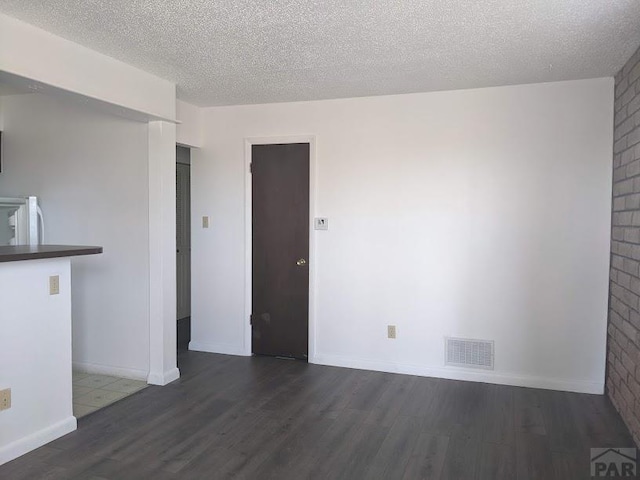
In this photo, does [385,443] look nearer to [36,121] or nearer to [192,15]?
[192,15]

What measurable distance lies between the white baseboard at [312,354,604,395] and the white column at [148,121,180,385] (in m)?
1.34

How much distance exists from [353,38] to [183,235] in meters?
3.71

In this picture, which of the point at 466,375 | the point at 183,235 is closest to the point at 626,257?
the point at 466,375

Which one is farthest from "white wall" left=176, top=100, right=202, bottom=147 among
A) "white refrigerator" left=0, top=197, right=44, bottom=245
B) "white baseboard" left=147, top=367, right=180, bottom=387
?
"white baseboard" left=147, top=367, right=180, bottom=387

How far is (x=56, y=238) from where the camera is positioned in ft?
14.3

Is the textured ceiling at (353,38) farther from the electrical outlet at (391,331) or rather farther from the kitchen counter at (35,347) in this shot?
the electrical outlet at (391,331)

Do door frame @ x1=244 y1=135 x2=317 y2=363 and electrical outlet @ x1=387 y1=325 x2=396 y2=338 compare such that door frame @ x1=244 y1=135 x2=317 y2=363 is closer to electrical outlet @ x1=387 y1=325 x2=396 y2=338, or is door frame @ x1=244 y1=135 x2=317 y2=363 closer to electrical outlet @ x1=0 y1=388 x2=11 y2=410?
electrical outlet @ x1=387 y1=325 x2=396 y2=338

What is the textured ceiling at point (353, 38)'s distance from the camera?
2.50 metres

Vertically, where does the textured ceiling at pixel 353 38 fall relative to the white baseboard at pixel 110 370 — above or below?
above

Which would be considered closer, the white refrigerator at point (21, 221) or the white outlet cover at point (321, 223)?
the white refrigerator at point (21, 221)

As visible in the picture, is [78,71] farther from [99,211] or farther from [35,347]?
[35,347]

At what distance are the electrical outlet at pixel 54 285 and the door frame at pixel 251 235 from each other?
6.26 ft

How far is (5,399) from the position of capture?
8.96ft

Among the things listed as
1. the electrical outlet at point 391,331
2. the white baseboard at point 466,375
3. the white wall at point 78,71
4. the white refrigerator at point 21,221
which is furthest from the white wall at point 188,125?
the electrical outlet at point 391,331
